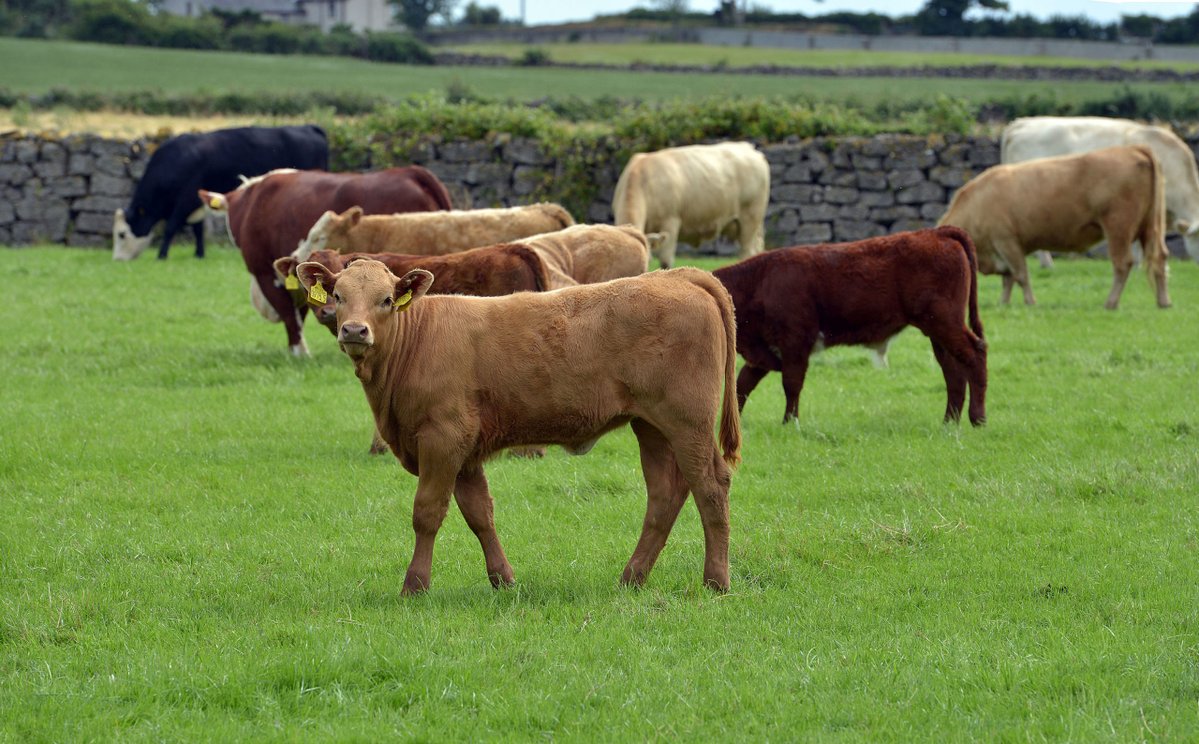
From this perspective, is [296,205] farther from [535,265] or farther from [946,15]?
[946,15]

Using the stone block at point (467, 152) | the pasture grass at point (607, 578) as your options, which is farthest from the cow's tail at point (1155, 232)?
the stone block at point (467, 152)

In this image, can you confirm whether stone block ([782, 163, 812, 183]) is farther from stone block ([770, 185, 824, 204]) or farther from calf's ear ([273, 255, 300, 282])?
calf's ear ([273, 255, 300, 282])

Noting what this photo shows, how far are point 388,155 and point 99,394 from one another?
47.0ft

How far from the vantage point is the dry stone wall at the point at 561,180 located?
24672 mm

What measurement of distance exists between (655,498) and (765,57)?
215ft

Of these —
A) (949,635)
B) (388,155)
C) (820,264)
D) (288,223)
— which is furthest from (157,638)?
(388,155)

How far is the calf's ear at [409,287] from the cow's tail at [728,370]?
138 cm

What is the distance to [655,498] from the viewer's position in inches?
278

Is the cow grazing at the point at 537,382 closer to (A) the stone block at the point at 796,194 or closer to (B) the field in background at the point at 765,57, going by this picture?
(A) the stone block at the point at 796,194

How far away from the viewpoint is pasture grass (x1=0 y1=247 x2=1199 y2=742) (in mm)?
5301

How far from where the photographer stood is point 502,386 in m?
6.83

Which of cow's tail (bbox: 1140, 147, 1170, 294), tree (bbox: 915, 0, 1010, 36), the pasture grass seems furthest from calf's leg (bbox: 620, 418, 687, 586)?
tree (bbox: 915, 0, 1010, 36)

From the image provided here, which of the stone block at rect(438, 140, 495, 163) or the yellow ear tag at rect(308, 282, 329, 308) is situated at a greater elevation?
the yellow ear tag at rect(308, 282, 329, 308)

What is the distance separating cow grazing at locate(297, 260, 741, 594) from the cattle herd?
11mm
